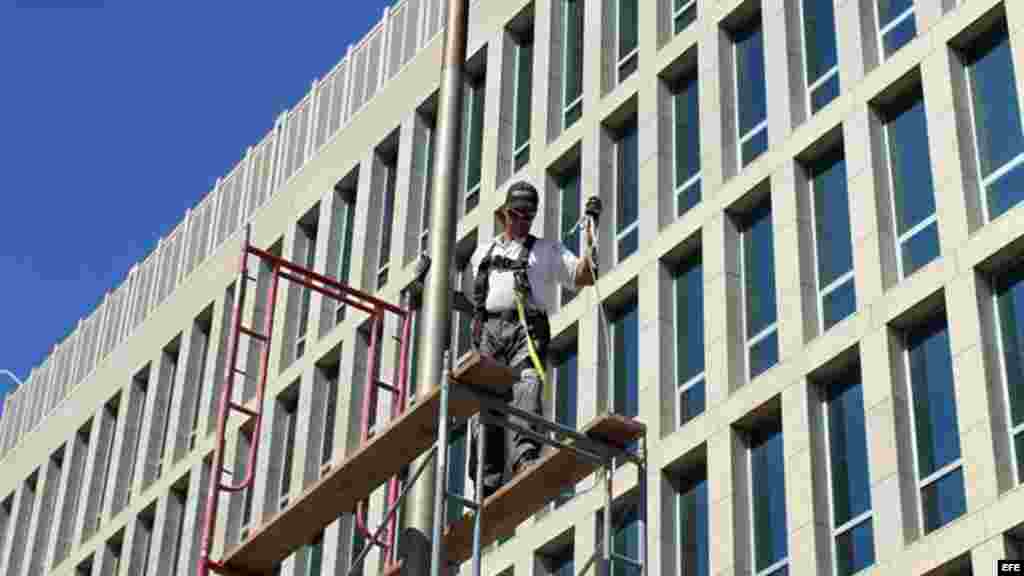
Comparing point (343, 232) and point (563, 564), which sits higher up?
point (343, 232)

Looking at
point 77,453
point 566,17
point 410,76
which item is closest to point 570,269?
point 566,17

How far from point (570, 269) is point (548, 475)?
8.67 feet

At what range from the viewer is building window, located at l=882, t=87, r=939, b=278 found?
30.5 meters

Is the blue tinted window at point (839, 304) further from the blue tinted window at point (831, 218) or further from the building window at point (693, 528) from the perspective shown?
the building window at point (693, 528)

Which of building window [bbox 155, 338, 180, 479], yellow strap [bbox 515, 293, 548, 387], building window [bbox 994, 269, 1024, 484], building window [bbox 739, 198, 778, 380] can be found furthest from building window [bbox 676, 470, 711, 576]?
building window [bbox 155, 338, 180, 479]

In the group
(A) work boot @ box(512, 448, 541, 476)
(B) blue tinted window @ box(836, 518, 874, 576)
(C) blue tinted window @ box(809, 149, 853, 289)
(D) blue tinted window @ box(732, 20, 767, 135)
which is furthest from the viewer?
(D) blue tinted window @ box(732, 20, 767, 135)

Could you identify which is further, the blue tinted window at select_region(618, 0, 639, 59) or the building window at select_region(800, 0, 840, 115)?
the blue tinted window at select_region(618, 0, 639, 59)

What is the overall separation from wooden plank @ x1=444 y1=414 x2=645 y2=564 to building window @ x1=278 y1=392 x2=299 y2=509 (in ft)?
89.8

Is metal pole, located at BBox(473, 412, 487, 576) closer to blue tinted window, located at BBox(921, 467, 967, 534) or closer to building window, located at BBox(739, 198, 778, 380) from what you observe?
blue tinted window, located at BBox(921, 467, 967, 534)

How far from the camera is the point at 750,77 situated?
35.7 metres

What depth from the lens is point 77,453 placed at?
5481cm

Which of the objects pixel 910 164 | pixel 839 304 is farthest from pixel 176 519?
pixel 910 164

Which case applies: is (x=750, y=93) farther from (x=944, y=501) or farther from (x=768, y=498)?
(x=944, y=501)

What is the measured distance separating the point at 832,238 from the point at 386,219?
14276mm
